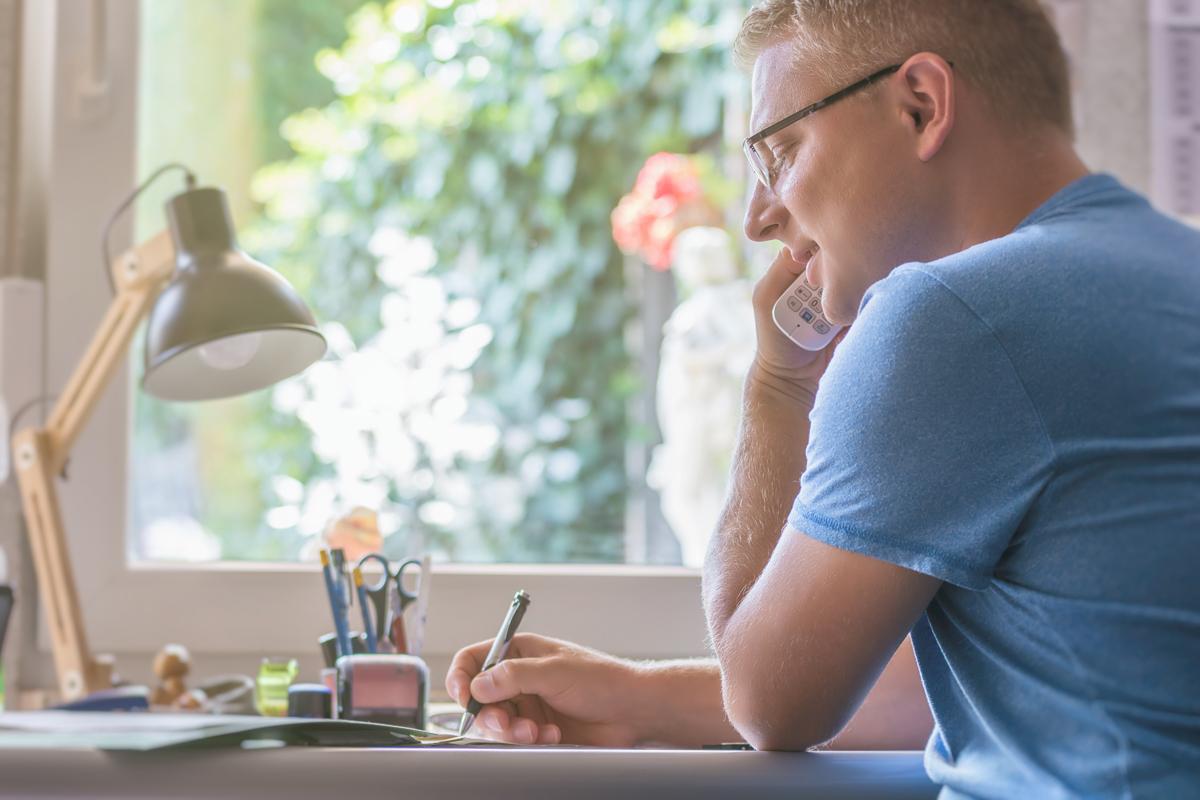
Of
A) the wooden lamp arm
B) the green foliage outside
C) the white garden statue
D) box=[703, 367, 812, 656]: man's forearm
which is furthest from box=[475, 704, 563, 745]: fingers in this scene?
the green foliage outside

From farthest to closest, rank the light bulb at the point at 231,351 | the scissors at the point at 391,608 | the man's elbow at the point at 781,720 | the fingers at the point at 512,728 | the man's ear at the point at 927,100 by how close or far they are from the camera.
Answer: the light bulb at the point at 231,351, the scissors at the point at 391,608, the fingers at the point at 512,728, the man's ear at the point at 927,100, the man's elbow at the point at 781,720

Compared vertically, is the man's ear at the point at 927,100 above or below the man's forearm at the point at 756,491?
above

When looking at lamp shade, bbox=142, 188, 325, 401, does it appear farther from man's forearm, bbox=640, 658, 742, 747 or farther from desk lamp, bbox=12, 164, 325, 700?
man's forearm, bbox=640, 658, 742, 747

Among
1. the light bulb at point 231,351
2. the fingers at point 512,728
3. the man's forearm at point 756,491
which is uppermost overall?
the light bulb at point 231,351

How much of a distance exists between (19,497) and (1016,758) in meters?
1.44

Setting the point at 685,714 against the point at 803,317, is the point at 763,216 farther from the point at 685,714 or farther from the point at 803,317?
the point at 685,714

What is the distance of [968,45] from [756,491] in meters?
0.36

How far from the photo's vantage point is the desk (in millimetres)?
659

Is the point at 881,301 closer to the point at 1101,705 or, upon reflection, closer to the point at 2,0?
the point at 1101,705

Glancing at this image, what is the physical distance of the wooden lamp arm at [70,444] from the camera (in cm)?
155

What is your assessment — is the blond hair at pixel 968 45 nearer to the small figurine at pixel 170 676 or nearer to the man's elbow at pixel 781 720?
the man's elbow at pixel 781 720

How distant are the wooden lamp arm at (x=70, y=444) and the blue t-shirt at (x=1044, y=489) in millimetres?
1038

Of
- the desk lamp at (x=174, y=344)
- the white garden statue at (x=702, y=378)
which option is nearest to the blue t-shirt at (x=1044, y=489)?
the desk lamp at (x=174, y=344)

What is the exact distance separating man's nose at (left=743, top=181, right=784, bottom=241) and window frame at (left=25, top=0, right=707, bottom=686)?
77 centimetres
